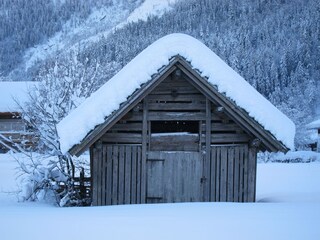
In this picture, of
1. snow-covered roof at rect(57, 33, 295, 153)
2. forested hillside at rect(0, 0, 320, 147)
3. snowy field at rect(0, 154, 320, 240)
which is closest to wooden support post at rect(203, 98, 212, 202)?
snow-covered roof at rect(57, 33, 295, 153)

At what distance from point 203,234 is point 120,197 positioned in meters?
4.64

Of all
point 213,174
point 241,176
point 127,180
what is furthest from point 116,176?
point 241,176

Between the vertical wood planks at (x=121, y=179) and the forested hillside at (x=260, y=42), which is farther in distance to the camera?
the forested hillside at (x=260, y=42)

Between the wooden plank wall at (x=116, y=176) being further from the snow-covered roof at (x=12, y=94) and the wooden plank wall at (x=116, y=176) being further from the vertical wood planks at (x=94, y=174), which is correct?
the snow-covered roof at (x=12, y=94)

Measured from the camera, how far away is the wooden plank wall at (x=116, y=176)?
35.3ft

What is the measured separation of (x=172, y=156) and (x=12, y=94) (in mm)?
33457

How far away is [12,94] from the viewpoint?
40.4 m

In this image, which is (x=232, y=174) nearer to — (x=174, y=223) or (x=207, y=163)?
(x=207, y=163)

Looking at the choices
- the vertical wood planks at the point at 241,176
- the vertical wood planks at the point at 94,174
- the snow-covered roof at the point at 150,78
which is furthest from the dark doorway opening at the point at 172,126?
the snow-covered roof at the point at 150,78

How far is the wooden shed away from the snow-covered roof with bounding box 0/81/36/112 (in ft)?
94.4

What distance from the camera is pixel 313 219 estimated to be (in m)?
7.34

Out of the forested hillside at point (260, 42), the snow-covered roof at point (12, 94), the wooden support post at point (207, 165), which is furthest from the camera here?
the forested hillside at point (260, 42)

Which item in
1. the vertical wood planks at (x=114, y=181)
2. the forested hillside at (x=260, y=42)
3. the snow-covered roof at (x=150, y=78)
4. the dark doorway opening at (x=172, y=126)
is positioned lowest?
the vertical wood planks at (x=114, y=181)

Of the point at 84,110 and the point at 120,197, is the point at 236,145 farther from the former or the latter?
the point at 84,110
